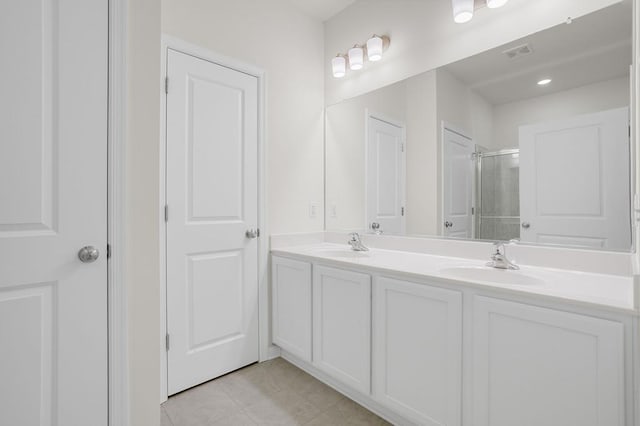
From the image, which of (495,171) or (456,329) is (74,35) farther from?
(495,171)

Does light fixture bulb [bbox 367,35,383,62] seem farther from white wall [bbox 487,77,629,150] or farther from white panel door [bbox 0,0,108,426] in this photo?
white panel door [bbox 0,0,108,426]

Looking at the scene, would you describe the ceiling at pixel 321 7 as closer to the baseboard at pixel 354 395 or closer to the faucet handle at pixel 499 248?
the faucet handle at pixel 499 248

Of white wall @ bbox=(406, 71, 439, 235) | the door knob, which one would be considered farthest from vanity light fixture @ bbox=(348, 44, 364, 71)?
the door knob

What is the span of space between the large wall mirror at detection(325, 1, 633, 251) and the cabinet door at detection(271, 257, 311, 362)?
0.69 meters

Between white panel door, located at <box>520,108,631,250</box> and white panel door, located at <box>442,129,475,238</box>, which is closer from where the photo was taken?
white panel door, located at <box>520,108,631,250</box>

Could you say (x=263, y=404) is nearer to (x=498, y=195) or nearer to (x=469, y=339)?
Result: (x=469, y=339)

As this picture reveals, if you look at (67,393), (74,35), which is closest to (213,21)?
(74,35)

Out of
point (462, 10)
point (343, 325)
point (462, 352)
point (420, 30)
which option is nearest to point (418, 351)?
point (462, 352)

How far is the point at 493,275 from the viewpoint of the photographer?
60.0 inches

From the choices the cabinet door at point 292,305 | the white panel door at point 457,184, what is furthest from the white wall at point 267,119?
the white panel door at point 457,184

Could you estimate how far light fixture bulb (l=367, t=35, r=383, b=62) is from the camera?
86.5 inches

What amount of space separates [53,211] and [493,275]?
6.19 ft

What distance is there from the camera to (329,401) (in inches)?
69.9

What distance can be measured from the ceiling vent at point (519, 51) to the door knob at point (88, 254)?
217 centimetres
